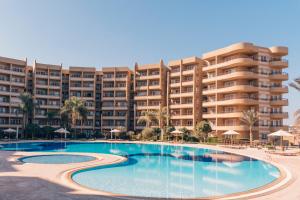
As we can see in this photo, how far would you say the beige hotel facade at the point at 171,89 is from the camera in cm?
5712

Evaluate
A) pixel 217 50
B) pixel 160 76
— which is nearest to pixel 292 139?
pixel 217 50

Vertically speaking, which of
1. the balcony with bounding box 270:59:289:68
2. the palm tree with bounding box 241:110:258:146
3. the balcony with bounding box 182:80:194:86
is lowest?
the palm tree with bounding box 241:110:258:146

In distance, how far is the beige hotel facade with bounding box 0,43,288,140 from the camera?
57125 millimetres

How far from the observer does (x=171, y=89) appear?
73.4m

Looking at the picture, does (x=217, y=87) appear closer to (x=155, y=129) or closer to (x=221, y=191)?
(x=155, y=129)

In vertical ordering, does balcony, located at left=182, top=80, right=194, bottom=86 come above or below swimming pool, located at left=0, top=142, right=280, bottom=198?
above

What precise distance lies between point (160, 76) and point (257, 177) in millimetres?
53164

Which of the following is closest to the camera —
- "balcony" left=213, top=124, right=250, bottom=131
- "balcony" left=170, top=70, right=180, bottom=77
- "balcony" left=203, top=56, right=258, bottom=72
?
"balcony" left=213, top=124, right=250, bottom=131

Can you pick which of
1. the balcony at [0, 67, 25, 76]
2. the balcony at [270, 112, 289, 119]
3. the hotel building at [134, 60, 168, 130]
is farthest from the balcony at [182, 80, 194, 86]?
the balcony at [0, 67, 25, 76]

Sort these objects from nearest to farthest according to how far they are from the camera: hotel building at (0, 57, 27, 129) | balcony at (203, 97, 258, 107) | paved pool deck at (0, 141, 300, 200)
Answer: paved pool deck at (0, 141, 300, 200) → balcony at (203, 97, 258, 107) → hotel building at (0, 57, 27, 129)

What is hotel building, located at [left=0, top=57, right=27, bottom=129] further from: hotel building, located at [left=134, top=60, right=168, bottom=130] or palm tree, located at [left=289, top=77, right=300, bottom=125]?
palm tree, located at [left=289, top=77, right=300, bottom=125]

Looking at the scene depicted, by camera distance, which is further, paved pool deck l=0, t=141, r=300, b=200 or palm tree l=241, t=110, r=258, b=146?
palm tree l=241, t=110, r=258, b=146

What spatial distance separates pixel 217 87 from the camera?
61156 millimetres

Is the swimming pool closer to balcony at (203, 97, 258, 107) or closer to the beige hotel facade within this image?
balcony at (203, 97, 258, 107)
